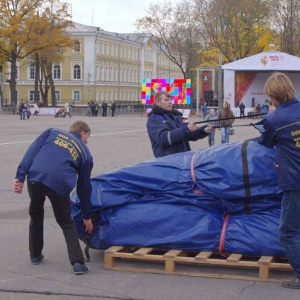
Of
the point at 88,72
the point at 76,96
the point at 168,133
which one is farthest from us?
the point at 76,96

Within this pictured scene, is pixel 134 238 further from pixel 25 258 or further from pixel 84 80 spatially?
pixel 84 80

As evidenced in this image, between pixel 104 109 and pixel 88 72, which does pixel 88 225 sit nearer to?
pixel 104 109

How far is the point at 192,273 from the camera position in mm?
6629

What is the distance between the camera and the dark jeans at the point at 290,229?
586cm

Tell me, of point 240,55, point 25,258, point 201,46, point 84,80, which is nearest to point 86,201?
point 25,258

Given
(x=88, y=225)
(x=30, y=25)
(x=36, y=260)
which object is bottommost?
(x=36, y=260)

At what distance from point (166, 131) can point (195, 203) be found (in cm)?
140

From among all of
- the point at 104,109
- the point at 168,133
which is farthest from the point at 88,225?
the point at 104,109

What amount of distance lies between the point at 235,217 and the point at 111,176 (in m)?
1.34

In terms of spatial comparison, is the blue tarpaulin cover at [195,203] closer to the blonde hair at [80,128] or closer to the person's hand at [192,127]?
the person's hand at [192,127]

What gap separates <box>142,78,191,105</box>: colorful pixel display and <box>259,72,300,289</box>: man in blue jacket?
55565mm

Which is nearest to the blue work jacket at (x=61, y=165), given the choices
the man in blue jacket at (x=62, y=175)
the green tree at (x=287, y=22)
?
the man in blue jacket at (x=62, y=175)

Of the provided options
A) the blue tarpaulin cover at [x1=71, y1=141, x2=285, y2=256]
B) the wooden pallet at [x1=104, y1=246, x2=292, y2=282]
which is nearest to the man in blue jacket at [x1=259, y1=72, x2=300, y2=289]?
the wooden pallet at [x1=104, y1=246, x2=292, y2=282]

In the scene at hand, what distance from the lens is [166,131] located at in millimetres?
7996
